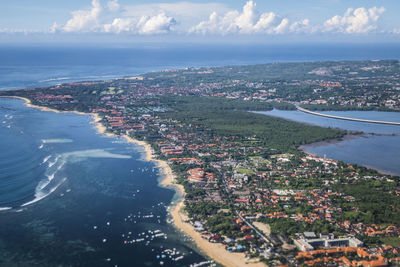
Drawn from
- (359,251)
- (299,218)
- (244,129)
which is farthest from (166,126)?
(359,251)

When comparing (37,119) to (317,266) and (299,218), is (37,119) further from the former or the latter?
(317,266)

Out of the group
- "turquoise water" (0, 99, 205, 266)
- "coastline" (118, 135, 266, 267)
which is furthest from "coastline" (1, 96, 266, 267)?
"turquoise water" (0, 99, 205, 266)

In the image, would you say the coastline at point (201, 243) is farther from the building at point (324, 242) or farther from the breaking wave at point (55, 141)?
the breaking wave at point (55, 141)

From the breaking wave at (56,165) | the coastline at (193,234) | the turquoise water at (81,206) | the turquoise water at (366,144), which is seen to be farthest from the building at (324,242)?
the breaking wave at (56,165)

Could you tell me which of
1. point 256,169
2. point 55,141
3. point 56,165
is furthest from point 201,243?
point 55,141

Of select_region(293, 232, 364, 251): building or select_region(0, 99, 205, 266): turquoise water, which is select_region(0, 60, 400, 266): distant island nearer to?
select_region(293, 232, 364, 251): building

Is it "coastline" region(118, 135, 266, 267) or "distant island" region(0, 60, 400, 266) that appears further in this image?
"distant island" region(0, 60, 400, 266)

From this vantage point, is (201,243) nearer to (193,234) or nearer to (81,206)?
(193,234)
